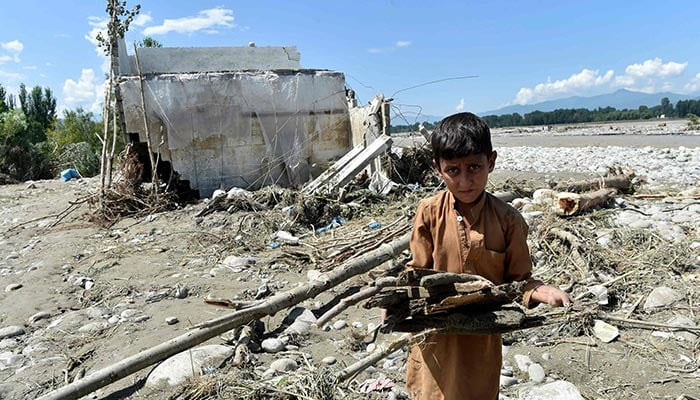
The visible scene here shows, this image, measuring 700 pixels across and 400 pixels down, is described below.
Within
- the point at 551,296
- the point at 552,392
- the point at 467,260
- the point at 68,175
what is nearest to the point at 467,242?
the point at 467,260

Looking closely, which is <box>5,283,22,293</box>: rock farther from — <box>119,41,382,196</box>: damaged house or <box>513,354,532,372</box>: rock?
<box>513,354,532,372</box>: rock

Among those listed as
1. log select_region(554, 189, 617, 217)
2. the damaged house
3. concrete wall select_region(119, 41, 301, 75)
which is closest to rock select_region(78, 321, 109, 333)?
log select_region(554, 189, 617, 217)

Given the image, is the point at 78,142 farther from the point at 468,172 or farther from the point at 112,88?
the point at 468,172

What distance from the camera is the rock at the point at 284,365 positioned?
3.02m

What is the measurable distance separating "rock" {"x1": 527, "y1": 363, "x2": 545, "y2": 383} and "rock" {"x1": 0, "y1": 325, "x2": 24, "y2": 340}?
3.79 meters

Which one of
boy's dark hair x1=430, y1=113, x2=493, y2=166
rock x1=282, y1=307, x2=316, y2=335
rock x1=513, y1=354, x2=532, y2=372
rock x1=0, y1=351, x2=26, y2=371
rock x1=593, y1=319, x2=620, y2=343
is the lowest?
rock x1=513, y1=354, x2=532, y2=372

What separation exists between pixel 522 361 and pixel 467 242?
1.75 m

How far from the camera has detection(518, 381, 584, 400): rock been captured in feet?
8.55

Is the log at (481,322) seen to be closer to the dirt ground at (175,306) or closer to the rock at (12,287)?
the dirt ground at (175,306)

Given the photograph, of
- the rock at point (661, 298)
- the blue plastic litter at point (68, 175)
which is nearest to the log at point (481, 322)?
the rock at point (661, 298)

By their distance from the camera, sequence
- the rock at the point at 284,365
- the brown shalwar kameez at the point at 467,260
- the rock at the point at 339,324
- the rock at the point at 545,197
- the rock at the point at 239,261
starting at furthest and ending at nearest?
1. the rock at the point at 545,197
2. the rock at the point at 239,261
3. the rock at the point at 339,324
4. the rock at the point at 284,365
5. the brown shalwar kameez at the point at 467,260

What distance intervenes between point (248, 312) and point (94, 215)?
5541 millimetres

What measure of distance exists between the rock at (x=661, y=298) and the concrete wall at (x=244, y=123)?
21.0 ft

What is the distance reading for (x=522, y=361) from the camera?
3035mm
